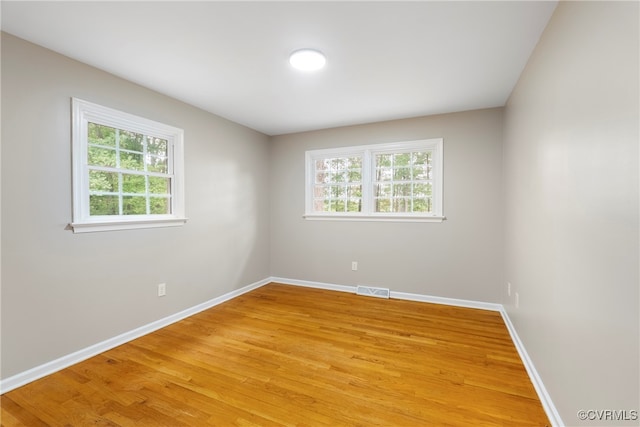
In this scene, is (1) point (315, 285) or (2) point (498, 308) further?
(1) point (315, 285)

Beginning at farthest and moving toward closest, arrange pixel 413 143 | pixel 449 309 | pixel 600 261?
pixel 413 143 < pixel 449 309 < pixel 600 261

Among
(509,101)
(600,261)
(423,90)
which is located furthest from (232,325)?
(509,101)

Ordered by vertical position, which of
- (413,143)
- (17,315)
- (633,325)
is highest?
(413,143)

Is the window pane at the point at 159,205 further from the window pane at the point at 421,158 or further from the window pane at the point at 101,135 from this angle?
the window pane at the point at 421,158

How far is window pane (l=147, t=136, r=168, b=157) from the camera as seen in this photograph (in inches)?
113

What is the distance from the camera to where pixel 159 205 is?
2980mm

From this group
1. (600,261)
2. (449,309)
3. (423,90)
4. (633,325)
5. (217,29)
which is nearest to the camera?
(633,325)

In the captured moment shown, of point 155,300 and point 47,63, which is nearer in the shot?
point 47,63

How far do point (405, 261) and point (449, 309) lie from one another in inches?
29.5

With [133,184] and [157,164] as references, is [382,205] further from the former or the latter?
[133,184]

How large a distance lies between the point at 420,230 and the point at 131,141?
11.0 ft

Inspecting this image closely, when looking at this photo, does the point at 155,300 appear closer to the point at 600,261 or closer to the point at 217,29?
the point at 217,29

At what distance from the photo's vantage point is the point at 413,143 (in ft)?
12.0

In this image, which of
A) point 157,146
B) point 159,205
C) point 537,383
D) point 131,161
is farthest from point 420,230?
point 131,161
